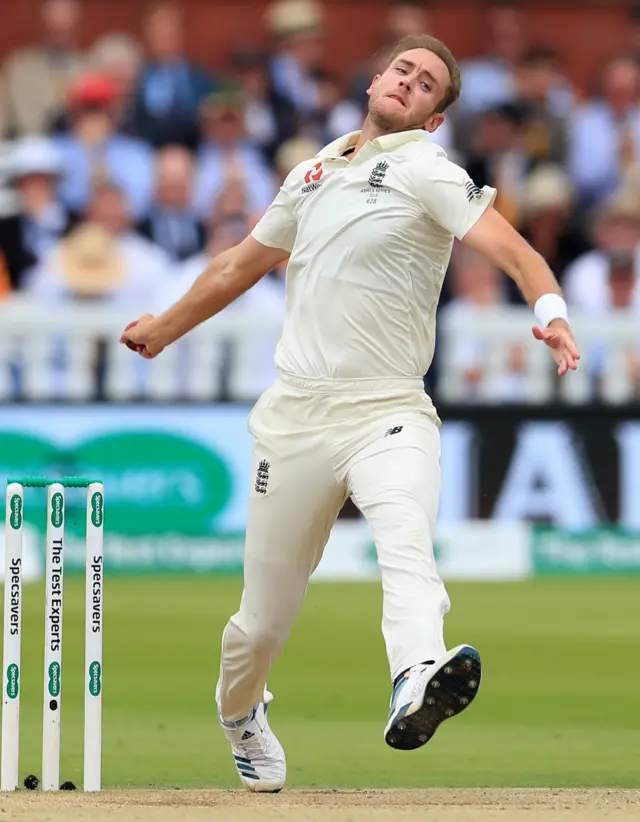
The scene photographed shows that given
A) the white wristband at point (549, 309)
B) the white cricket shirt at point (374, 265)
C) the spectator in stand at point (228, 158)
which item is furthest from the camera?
the spectator in stand at point (228, 158)

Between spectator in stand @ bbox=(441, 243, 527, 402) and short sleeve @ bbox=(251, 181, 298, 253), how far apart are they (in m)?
6.58

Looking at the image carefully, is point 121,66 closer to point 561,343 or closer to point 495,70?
point 495,70

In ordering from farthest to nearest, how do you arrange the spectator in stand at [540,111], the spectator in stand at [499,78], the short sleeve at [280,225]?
the spectator in stand at [499,78]
the spectator in stand at [540,111]
the short sleeve at [280,225]

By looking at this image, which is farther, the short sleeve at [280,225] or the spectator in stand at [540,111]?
the spectator in stand at [540,111]

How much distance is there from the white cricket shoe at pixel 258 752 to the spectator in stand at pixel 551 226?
7.70m

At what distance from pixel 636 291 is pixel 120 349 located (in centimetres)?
338

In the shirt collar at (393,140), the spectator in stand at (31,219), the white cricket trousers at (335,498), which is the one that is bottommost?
the white cricket trousers at (335,498)

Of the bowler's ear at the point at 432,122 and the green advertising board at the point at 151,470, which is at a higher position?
the bowler's ear at the point at 432,122

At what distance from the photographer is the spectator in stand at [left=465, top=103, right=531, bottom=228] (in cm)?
1309

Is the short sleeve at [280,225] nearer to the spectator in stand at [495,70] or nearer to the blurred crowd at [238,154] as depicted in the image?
the blurred crowd at [238,154]

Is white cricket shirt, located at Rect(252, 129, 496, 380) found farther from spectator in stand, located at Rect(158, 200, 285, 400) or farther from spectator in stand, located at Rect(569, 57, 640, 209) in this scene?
spectator in stand, located at Rect(569, 57, 640, 209)

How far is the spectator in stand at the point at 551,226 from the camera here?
12.8 m

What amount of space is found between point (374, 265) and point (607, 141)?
9.25 metres

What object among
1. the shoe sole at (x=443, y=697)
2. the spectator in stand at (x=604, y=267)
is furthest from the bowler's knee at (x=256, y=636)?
the spectator in stand at (x=604, y=267)
